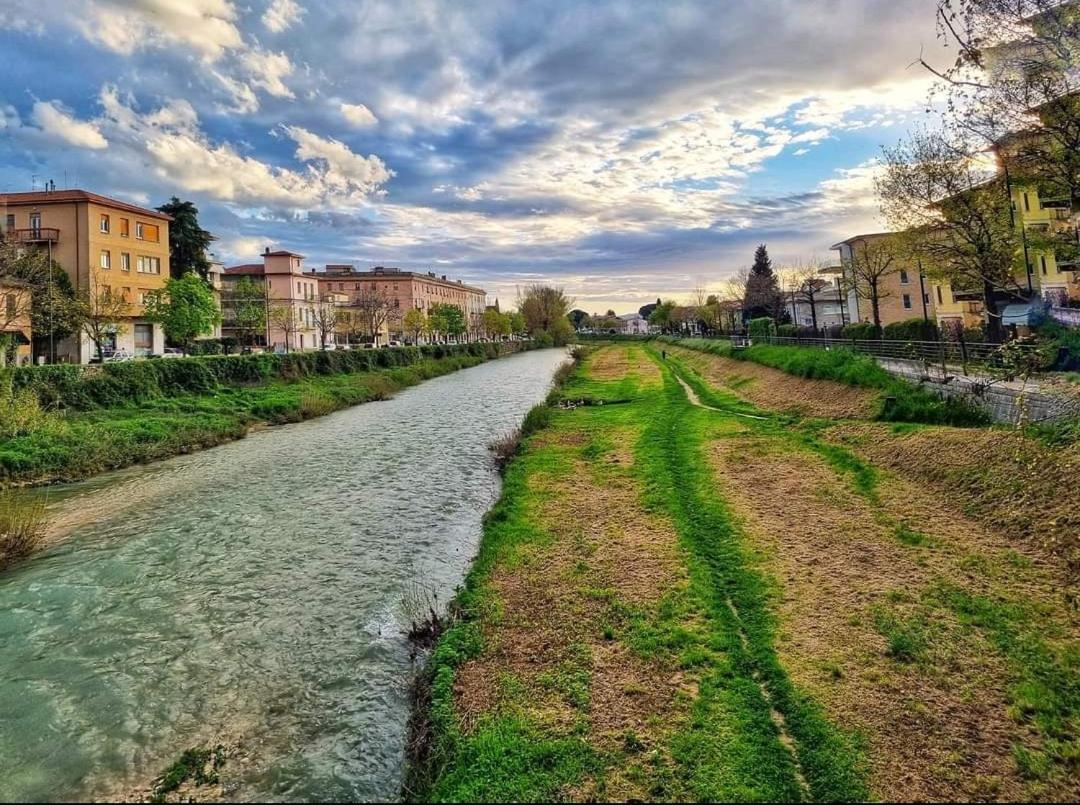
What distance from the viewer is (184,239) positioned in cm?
5662

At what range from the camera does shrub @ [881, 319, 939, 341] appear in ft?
92.4

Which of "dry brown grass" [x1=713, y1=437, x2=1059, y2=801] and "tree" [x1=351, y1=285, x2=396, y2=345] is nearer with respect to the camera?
"dry brown grass" [x1=713, y1=437, x2=1059, y2=801]

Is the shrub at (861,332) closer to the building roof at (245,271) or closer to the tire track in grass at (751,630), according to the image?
the tire track in grass at (751,630)

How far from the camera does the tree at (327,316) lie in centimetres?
7169

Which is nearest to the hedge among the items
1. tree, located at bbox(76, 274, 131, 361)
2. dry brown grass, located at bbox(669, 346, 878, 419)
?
tree, located at bbox(76, 274, 131, 361)

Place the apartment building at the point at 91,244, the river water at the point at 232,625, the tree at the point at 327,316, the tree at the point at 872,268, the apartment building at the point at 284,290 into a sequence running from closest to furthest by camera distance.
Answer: the river water at the point at 232,625 → the tree at the point at 872,268 → the apartment building at the point at 91,244 → the tree at the point at 327,316 → the apartment building at the point at 284,290

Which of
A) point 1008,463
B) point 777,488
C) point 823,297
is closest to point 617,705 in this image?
point 777,488

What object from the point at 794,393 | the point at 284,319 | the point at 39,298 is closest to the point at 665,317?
the point at 284,319

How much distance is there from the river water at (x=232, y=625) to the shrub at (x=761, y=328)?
35.6 m

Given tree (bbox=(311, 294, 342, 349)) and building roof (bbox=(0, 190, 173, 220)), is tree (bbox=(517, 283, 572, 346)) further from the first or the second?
building roof (bbox=(0, 190, 173, 220))

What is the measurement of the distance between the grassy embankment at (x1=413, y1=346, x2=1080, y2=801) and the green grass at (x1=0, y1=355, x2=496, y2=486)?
16.1m

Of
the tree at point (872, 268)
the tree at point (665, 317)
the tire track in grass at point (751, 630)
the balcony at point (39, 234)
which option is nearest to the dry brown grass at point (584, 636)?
the tire track in grass at point (751, 630)

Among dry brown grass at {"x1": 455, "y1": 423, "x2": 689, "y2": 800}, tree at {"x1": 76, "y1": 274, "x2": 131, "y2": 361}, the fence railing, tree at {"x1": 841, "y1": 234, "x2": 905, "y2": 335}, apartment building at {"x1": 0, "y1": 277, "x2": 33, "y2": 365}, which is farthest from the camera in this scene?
tree at {"x1": 841, "y1": 234, "x2": 905, "y2": 335}

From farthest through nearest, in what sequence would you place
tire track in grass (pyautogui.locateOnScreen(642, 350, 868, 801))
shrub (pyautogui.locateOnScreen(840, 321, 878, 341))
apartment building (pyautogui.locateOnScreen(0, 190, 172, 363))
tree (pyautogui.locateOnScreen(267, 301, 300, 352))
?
tree (pyautogui.locateOnScreen(267, 301, 300, 352)), apartment building (pyautogui.locateOnScreen(0, 190, 172, 363)), shrub (pyautogui.locateOnScreen(840, 321, 878, 341)), tire track in grass (pyautogui.locateOnScreen(642, 350, 868, 801))
